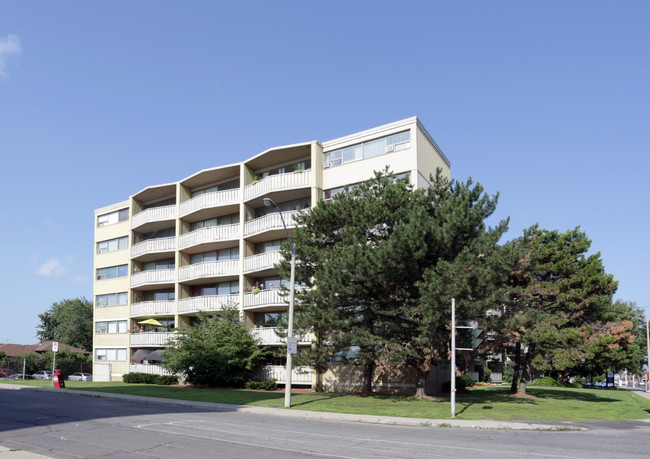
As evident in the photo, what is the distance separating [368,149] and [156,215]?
20.0m

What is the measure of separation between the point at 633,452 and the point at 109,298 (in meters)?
45.6

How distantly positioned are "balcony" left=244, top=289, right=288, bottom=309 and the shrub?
489 centimetres

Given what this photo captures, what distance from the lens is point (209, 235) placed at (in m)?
41.3

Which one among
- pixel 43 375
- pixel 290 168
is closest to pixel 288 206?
pixel 290 168

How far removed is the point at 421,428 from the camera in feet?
60.8

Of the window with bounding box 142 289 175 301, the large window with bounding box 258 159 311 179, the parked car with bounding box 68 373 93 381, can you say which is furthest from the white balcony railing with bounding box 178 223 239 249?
the parked car with bounding box 68 373 93 381

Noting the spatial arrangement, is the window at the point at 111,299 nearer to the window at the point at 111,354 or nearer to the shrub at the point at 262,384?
the window at the point at 111,354

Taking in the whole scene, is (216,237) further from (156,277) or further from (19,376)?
(19,376)

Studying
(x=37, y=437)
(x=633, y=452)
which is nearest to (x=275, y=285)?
(x=37, y=437)

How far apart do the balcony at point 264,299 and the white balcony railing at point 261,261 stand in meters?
1.65

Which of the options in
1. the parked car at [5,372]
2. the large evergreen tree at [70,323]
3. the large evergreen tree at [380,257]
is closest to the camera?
the large evergreen tree at [380,257]

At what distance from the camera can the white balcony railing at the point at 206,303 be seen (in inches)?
1550

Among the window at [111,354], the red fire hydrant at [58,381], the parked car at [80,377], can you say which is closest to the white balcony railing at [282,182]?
the red fire hydrant at [58,381]

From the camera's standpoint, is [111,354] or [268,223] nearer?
[268,223]
